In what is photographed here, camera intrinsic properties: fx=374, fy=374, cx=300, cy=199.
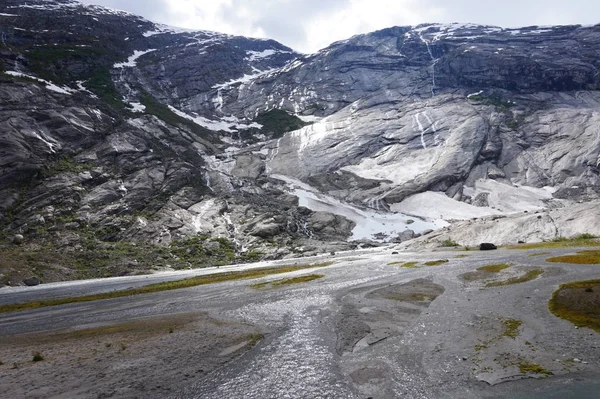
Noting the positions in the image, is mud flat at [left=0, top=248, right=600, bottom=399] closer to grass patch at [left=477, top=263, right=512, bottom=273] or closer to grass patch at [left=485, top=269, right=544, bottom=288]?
grass patch at [left=485, top=269, right=544, bottom=288]

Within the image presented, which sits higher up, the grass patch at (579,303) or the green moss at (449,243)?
the grass patch at (579,303)

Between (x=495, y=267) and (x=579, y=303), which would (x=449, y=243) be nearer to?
(x=495, y=267)

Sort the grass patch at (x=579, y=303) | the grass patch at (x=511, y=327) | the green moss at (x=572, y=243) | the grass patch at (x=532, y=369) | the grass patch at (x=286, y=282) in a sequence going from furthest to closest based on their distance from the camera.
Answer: the green moss at (x=572, y=243) < the grass patch at (x=286, y=282) < the grass patch at (x=579, y=303) < the grass patch at (x=511, y=327) < the grass patch at (x=532, y=369)

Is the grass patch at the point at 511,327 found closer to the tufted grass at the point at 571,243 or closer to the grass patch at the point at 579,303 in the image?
the grass patch at the point at 579,303

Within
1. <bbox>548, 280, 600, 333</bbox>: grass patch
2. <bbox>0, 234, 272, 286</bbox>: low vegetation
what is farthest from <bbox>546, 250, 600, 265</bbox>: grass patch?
<bbox>0, 234, 272, 286</bbox>: low vegetation

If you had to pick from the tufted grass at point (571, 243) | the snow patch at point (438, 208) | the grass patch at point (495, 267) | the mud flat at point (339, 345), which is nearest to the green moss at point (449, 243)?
the tufted grass at point (571, 243)

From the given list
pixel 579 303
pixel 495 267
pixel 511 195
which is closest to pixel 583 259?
pixel 495 267
